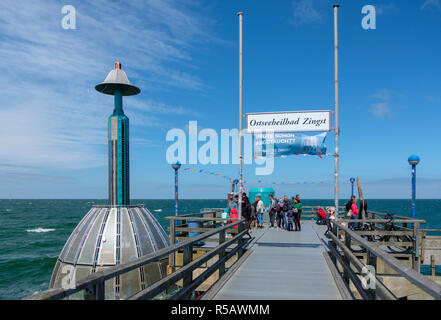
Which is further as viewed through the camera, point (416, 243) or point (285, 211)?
point (285, 211)

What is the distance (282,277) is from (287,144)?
5415mm

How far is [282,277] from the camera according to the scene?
7945 millimetres

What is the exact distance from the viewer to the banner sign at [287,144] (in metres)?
12.1

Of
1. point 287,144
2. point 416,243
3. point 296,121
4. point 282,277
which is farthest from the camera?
point 287,144

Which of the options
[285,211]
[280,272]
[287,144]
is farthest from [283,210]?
[280,272]

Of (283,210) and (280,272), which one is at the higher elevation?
(283,210)

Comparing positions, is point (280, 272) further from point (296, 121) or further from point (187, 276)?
point (296, 121)

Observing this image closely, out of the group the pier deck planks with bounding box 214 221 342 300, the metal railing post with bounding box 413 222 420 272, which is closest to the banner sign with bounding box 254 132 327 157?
the pier deck planks with bounding box 214 221 342 300

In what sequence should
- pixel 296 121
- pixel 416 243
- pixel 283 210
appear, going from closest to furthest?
pixel 416 243
pixel 296 121
pixel 283 210

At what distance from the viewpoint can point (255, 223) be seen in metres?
22.0

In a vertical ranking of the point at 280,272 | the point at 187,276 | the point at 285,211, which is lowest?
the point at 280,272

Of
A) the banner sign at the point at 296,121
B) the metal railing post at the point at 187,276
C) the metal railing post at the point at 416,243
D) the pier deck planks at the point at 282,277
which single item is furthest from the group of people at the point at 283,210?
the metal railing post at the point at 187,276
